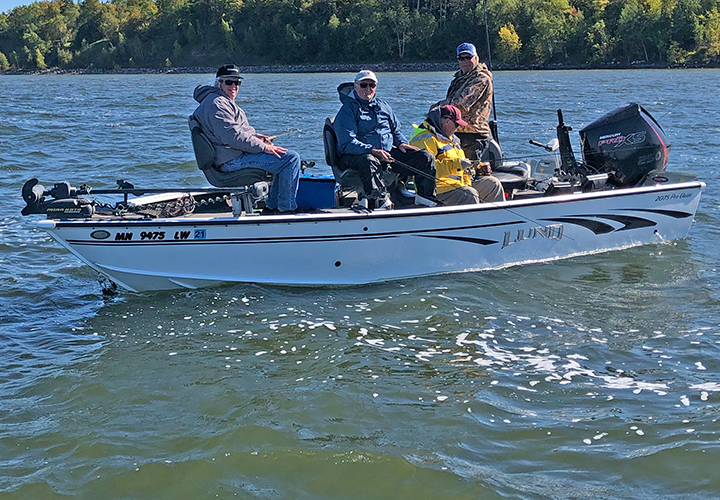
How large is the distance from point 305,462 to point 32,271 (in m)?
5.20

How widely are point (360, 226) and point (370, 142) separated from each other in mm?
894

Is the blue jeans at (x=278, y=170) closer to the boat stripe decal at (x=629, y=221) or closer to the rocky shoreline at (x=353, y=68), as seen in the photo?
the boat stripe decal at (x=629, y=221)

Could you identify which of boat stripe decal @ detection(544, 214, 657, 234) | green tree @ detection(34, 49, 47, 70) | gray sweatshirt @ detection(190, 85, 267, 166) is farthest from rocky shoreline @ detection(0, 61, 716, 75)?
gray sweatshirt @ detection(190, 85, 267, 166)

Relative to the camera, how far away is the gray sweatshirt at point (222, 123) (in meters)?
7.03

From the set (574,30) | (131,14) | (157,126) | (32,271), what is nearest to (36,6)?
(131,14)

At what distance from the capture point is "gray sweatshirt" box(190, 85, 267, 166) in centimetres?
703

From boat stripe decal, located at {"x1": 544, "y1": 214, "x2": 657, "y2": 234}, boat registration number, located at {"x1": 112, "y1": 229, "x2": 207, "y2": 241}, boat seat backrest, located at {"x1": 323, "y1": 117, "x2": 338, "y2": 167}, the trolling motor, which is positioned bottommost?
boat stripe decal, located at {"x1": 544, "y1": 214, "x2": 657, "y2": 234}

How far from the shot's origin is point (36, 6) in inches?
5625

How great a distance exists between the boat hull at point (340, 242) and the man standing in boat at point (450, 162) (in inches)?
11.9

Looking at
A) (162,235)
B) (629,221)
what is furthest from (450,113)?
(162,235)

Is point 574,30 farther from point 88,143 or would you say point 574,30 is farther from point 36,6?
point 36,6

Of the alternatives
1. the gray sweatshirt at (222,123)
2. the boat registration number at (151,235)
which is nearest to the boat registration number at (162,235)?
the boat registration number at (151,235)

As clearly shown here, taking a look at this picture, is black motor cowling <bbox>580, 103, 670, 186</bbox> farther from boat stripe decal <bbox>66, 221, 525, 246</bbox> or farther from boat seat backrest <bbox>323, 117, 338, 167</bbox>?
boat seat backrest <bbox>323, 117, 338, 167</bbox>

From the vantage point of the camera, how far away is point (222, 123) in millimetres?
7027
